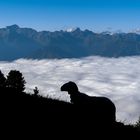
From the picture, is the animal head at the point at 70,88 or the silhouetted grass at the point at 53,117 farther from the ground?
the animal head at the point at 70,88

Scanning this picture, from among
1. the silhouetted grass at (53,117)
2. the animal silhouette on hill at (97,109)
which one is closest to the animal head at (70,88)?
the animal silhouette on hill at (97,109)

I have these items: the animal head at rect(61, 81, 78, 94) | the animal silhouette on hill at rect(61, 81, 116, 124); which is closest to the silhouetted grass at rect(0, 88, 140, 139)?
the animal silhouette on hill at rect(61, 81, 116, 124)

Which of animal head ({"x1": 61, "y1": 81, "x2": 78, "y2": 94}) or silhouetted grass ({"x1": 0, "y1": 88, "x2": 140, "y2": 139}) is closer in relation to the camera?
silhouetted grass ({"x1": 0, "y1": 88, "x2": 140, "y2": 139})

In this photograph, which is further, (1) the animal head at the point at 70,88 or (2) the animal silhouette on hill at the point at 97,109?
(1) the animal head at the point at 70,88

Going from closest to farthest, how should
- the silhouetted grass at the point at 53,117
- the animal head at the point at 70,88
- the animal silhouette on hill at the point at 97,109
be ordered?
the silhouetted grass at the point at 53,117 → the animal silhouette on hill at the point at 97,109 → the animal head at the point at 70,88

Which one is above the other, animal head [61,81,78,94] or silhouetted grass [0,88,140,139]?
animal head [61,81,78,94]

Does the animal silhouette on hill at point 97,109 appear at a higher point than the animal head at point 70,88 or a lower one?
lower

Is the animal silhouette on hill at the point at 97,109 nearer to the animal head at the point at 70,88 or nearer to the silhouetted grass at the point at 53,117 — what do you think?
the silhouetted grass at the point at 53,117

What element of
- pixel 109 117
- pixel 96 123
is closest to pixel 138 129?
pixel 109 117

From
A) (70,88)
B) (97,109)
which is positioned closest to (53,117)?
(97,109)

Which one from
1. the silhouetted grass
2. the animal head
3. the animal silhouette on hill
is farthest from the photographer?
the animal head

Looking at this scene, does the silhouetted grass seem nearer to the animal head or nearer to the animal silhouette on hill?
the animal silhouette on hill

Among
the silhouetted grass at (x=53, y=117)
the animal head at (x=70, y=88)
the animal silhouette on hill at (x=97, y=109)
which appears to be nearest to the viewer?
the silhouetted grass at (x=53, y=117)

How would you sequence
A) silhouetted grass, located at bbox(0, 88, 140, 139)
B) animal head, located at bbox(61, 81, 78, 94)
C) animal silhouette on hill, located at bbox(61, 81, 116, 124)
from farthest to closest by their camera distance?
animal head, located at bbox(61, 81, 78, 94), animal silhouette on hill, located at bbox(61, 81, 116, 124), silhouetted grass, located at bbox(0, 88, 140, 139)
